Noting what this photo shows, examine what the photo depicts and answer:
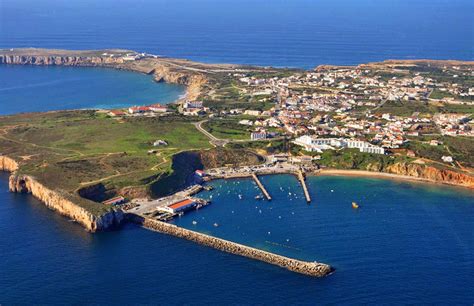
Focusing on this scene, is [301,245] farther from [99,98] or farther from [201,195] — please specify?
[99,98]

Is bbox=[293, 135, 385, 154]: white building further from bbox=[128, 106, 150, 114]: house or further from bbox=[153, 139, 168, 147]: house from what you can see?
bbox=[128, 106, 150, 114]: house

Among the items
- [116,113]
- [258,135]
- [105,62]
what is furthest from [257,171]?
[105,62]

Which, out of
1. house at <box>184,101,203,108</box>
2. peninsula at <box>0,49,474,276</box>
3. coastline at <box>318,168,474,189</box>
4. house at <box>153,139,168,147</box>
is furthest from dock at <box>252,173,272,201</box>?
house at <box>184,101,203,108</box>

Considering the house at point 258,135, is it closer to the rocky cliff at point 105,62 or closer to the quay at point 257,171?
the quay at point 257,171

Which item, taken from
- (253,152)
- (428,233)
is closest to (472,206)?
(428,233)

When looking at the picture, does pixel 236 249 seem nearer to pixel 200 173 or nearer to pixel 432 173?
pixel 200 173

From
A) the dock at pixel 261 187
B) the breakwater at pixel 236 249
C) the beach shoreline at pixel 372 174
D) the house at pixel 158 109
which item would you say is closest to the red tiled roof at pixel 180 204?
the breakwater at pixel 236 249
